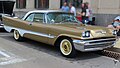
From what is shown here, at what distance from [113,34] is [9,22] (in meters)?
5.07

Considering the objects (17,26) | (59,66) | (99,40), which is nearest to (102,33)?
(99,40)

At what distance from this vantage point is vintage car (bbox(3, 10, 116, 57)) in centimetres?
703

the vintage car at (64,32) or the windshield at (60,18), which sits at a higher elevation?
the windshield at (60,18)

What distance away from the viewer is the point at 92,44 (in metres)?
7.08

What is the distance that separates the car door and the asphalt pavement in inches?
17.6

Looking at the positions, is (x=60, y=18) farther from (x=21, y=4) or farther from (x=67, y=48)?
(x=21, y=4)

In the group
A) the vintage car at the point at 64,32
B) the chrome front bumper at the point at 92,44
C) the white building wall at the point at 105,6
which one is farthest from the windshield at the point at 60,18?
the white building wall at the point at 105,6

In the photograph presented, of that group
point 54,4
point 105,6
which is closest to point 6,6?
point 54,4

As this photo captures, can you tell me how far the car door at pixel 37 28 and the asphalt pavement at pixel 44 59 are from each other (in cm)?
45

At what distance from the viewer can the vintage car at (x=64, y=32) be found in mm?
7031

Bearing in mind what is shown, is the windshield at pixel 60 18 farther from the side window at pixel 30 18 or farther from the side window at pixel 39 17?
the side window at pixel 30 18

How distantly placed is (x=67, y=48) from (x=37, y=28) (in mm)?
1735

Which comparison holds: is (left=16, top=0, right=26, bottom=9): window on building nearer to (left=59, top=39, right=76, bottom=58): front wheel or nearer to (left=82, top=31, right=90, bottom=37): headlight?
(left=59, top=39, right=76, bottom=58): front wheel

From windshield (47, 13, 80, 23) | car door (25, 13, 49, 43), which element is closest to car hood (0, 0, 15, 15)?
car door (25, 13, 49, 43)
